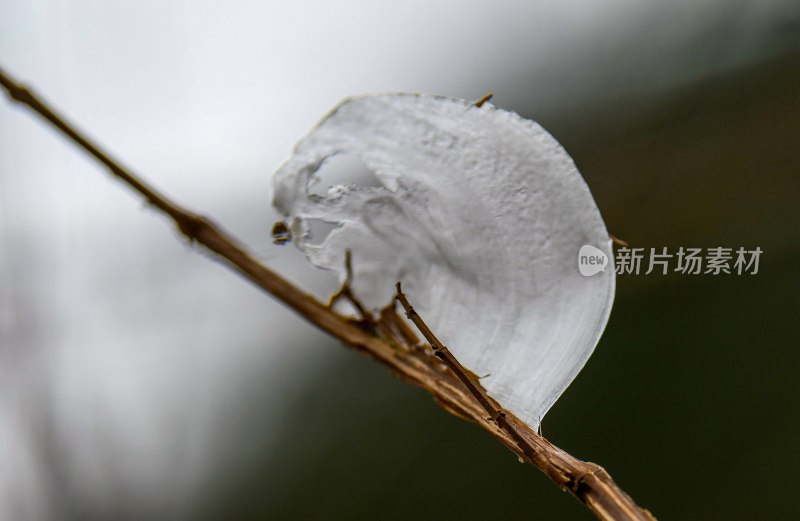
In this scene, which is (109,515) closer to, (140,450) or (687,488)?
(140,450)

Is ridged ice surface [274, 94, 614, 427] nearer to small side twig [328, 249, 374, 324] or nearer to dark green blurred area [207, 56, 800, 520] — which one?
small side twig [328, 249, 374, 324]

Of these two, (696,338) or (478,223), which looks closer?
(478,223)

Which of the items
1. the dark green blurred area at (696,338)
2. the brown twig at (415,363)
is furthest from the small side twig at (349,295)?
the dark green blurred area at (696,338)
